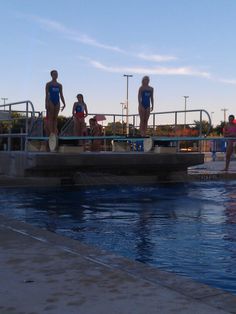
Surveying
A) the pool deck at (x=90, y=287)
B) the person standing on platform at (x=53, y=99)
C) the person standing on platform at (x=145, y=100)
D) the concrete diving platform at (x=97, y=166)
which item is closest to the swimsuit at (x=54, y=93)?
the person standing on platform at (x=53, y=99)

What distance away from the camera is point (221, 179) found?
14.7 m

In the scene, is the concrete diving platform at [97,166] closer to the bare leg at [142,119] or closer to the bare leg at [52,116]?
the bare leg at [52,116]

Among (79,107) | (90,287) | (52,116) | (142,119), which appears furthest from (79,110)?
(90,287)

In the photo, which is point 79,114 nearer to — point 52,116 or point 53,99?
point 52,116

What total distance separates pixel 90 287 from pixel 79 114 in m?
11.5

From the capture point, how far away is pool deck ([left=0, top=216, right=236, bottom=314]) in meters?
3.45

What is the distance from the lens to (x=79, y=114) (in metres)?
15.1

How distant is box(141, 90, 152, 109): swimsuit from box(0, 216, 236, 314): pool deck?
9.36 m

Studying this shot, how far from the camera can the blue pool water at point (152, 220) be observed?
5039mm

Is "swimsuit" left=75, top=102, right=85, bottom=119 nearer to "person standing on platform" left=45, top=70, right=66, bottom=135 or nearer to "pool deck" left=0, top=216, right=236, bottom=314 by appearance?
"person standing on platform" left=45, top=70, right=66, bottom=135

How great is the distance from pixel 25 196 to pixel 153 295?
23.2 feet

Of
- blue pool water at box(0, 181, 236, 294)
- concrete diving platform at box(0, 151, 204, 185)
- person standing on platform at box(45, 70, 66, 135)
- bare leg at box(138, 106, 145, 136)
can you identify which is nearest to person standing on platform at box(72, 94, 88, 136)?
person standing on platform at box(45, 70, 66, 135)

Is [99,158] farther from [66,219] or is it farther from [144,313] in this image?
[144,313]

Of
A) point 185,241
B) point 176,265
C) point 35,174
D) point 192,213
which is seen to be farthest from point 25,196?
point 176,265
